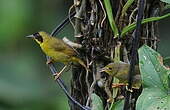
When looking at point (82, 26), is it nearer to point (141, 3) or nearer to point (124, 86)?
point (124, 86)

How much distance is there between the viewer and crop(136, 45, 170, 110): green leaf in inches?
75.3

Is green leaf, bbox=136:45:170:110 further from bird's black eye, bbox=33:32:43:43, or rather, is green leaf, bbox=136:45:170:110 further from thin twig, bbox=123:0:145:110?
bird's black eye, bbox=33:32:43:43

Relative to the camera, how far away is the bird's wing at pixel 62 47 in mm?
2229

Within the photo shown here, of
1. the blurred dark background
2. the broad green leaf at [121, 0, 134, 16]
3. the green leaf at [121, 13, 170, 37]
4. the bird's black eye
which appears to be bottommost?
the blurred dark background

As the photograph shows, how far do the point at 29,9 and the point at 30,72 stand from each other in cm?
51

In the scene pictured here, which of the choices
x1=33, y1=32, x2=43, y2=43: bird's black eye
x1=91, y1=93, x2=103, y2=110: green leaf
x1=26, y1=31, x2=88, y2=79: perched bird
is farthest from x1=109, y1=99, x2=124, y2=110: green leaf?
x1=33, y1=32, x2=43, y2=43: bird's black eye

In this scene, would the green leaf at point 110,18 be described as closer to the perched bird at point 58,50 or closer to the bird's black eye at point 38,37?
the perched bird at point 58,50

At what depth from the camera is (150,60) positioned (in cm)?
199

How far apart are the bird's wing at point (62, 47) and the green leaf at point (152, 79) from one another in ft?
1.18

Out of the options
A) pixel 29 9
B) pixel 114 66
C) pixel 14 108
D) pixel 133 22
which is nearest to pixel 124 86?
pixel 114 66

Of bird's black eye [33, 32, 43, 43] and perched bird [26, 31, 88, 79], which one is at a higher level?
bird's black eye [33, 32, 43, 43]

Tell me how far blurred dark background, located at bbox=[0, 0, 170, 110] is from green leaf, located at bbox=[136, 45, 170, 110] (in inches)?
74.8

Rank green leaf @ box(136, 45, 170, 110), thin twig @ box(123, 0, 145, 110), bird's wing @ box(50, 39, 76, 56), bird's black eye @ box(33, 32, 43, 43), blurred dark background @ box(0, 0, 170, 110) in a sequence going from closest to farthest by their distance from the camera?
thin twig @ box(123, 0, 145, 110)
green leaf @ box(136, 45, 170, 110)
bird's wing @ box(50, 39, 76, 56)
bird's black eye @ box(33, 32, 43, 43)
blurred dark background @ box(0, 0, 170, 110)

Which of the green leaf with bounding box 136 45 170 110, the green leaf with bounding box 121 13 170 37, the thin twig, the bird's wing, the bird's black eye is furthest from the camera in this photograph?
the bird's black eye
